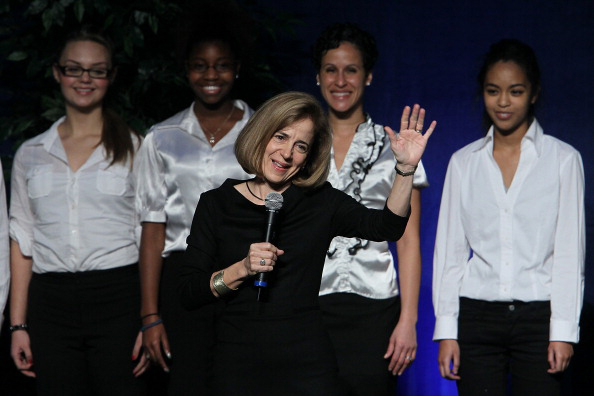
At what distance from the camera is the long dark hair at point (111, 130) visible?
130 inches

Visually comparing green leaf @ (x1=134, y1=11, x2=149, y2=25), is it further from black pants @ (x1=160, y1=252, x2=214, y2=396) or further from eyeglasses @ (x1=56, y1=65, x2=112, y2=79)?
black pants @ (x1=160, y1=252, x2=214, y2=396)

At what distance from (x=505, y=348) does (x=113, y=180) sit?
156cm

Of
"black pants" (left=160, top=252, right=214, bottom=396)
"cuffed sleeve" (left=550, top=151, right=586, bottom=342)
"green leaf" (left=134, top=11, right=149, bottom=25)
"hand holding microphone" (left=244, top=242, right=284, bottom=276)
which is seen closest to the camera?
"hand holding microphone" (left=244, top=242, right=284, bottom=276)

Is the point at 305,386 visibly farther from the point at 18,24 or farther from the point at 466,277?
the point at 18,24

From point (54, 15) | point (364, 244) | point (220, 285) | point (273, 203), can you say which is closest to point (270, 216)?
point (273, 203)

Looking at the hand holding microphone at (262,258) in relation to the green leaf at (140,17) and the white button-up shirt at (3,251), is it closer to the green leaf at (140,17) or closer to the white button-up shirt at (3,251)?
the white button-up shirt at (3,251)

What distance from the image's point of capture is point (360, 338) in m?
3.04

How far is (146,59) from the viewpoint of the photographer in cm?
386

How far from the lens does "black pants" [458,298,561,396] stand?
301cm

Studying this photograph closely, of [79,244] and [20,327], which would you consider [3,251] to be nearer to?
[79,244]

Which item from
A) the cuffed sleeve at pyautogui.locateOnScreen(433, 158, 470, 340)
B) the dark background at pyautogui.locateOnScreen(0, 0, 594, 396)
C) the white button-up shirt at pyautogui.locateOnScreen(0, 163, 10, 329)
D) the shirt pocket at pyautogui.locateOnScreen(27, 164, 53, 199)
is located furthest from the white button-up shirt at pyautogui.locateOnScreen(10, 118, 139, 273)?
the dark background at pyautogui.locateOnScreen(0, 0, 594, 396)

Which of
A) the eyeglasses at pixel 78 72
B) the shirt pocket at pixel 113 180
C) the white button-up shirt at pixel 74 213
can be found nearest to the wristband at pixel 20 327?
the white button-up shirt at pixel 74 213

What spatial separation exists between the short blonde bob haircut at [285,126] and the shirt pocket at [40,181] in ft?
3.56

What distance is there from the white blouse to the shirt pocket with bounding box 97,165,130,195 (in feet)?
2.60
